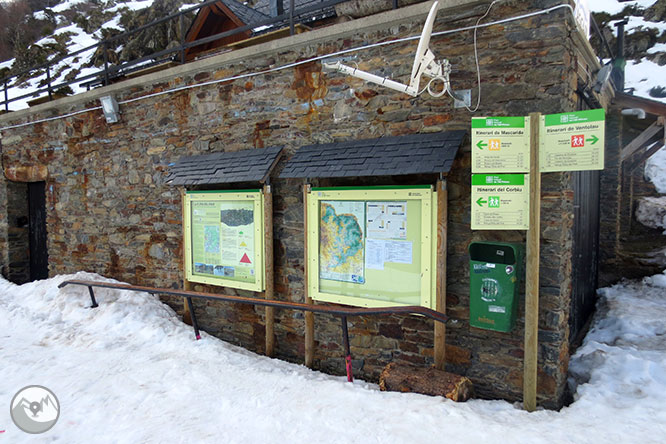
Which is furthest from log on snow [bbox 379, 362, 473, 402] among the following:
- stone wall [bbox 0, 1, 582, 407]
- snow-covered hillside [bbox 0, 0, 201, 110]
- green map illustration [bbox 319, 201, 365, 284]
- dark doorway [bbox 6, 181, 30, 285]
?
snow-covered hillside [bbox 0, 0, 201, 110]

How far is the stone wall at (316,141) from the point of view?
3320mm

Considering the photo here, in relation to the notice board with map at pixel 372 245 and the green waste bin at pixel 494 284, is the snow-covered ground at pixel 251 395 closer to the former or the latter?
the green waste bin at pixel 494 284

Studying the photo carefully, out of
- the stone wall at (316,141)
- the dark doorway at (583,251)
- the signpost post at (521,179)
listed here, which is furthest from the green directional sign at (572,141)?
the dark doorway at (583,251)

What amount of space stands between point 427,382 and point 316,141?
2546 millimetres

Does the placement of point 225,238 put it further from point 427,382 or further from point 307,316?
point 427,382

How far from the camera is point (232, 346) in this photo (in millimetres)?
4879

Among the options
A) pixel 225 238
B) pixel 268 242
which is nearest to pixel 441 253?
pixel 268 242

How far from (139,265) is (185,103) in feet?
8.01

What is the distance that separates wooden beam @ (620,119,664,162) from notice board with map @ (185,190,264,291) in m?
6.92

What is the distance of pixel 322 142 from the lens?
4324 mm

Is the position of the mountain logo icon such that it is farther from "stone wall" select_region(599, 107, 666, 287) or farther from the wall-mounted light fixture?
"stone wall" select_region(599, 107, 666, 287)

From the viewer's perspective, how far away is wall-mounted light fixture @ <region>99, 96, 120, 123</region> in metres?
6.02

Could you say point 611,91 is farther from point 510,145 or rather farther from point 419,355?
point 419,355

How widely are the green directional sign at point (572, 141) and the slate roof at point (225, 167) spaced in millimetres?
2620
